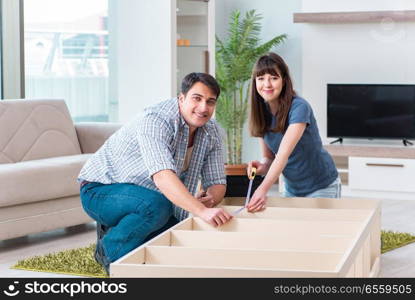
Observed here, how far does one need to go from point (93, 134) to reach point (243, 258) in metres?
3.12

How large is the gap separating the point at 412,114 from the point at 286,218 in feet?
12.6

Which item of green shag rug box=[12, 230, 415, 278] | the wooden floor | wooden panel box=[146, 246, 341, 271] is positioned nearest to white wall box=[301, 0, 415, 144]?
the wooden floor

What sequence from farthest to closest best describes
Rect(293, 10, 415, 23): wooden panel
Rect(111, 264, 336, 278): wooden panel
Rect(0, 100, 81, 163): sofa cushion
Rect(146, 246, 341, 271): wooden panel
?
Rect(293, 10, 415, 23): wooden panel → Rect(0, 100, 81, 163): sofa cushion → Rect(146, 246, 341, 271): wooden panel → Rect(111, 264, 336, 278): wooden panel

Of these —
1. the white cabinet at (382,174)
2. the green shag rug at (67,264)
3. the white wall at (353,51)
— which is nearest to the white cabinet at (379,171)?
the white cabinet at (382,174)

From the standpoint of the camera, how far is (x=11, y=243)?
4918 mm

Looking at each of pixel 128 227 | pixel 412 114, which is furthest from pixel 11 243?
pixel 412 114

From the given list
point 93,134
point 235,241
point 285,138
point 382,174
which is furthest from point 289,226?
point 382,174

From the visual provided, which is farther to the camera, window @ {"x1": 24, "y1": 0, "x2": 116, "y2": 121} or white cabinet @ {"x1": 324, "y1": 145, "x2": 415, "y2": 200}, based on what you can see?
white cabinet @ {"x1": 324, "y1": 145, "x2": 415, "y2": 200}

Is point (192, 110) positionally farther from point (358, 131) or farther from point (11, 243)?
point (358, 131)

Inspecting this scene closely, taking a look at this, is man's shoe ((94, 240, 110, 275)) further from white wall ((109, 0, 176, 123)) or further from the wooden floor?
white wall ((109, 0, 176, 123))

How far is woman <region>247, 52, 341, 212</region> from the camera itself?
12.2 feet

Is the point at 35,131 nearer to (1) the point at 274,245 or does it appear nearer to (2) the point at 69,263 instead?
(2) the point at 69,263

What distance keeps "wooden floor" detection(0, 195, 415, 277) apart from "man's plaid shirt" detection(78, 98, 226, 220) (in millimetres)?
764

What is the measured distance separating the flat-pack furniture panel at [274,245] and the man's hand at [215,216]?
4 cm
